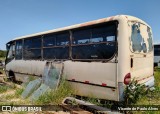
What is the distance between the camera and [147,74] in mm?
8320

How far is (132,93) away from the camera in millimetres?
6801

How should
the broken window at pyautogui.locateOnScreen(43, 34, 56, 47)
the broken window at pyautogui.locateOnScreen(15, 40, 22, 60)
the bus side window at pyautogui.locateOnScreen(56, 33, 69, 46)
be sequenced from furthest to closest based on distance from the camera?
the broken window at pyautogui.locateOnScreen(15, 40, 22, 60) → the broken window at pyautogui.locateOnScreen(43, 34, 56, 47) → the bus side window at pyautogui.locateOnScreen(56, 33, 69, 46)

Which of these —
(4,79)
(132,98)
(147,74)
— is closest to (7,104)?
(132,98)

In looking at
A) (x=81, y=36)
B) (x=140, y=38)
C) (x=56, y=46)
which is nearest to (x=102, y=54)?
(x=81, y=36)

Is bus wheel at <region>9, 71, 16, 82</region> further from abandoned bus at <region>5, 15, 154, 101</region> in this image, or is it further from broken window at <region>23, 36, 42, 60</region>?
abandoned bus at <region>5, 15, 154, 101</region>

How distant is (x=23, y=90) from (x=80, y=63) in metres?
3.17

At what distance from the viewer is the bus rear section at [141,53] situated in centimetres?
724

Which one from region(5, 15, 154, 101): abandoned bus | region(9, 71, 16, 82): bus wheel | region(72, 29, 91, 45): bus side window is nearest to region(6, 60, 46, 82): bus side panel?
region(9, 71, 16, 82): bus wheel

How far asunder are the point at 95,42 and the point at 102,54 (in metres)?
0.54

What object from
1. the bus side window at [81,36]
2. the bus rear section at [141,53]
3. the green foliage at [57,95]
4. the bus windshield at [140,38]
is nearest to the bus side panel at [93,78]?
the green foliage at [57,95]

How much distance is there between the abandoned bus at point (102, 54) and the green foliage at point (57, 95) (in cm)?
24

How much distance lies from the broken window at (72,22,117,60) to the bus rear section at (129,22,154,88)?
2.04ft

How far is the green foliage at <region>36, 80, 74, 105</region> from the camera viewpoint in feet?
26.6

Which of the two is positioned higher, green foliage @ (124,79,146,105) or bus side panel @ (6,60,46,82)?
bus side panel @ (6,60,46,82)
